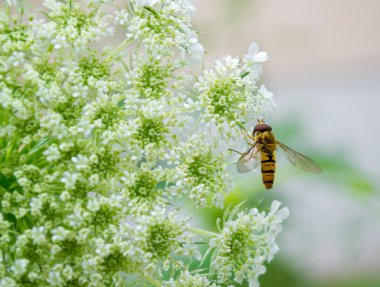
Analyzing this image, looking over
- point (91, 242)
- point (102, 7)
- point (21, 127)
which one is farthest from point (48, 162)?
point (102, 7)

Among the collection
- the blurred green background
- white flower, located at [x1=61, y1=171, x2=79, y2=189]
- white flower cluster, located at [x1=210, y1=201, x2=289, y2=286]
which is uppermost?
the blurred green background

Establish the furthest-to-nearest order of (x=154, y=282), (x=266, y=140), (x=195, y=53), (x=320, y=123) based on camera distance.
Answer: (x=320, y=123)
(x=266, y=140)
(x=195, y=53)
(x=154, y=282)

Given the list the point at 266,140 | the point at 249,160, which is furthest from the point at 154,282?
the point at 266,140

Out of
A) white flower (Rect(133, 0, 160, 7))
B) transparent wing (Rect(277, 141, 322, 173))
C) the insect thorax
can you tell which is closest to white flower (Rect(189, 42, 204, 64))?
white flower (Rect(133, 0, 160, 7))

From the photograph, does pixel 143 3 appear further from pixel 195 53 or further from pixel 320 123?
pixel 320 123

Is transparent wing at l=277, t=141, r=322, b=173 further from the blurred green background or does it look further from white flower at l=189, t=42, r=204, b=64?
white flower at l=189, t=42, r=204, b=64

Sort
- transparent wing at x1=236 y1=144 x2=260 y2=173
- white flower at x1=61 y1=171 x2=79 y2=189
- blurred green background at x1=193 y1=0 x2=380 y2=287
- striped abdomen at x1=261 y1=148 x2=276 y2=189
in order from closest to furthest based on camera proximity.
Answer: white flower at x1=61 y1=171 x2=79 y2=189 < transparent wing at x1=236 y1=144 x2=260 y2=173 < striped abdomen at x1=261 y1=148 x2=276 y2=189 < blurred green background at x1=193 y1=0 x2=380 y2=287
